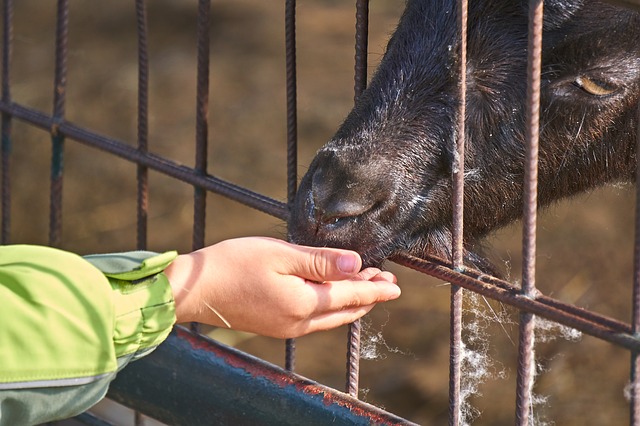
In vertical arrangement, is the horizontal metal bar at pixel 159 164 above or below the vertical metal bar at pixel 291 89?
below

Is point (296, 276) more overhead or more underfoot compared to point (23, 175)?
more overhead

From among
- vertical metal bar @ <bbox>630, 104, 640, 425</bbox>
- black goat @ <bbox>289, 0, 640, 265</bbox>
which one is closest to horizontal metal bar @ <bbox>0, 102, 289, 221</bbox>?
black goat @ <bbox>289, 0, 640, 265</bbox>

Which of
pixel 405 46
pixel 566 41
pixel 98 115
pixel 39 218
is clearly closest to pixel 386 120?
pixel 405 46

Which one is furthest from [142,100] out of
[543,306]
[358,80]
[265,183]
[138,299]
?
[265,183]

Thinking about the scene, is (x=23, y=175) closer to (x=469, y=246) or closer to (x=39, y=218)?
(x=39, y=218)

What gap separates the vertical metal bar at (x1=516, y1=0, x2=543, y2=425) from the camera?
1.79 meters

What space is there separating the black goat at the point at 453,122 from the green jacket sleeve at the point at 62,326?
455 millimetres

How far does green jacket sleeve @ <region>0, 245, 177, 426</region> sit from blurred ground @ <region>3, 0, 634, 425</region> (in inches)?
82.7

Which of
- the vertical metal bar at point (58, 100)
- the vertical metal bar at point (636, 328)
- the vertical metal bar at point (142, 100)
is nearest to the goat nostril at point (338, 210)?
the vertical metal bar at point (636, 328)

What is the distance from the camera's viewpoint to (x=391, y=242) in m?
2.19

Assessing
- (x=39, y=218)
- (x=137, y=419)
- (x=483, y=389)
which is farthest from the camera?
(x=39, y=218)

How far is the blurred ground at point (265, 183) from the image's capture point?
4773 millimetres

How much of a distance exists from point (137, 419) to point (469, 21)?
1.35m

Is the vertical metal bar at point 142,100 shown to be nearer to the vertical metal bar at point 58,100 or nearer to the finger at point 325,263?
the vertical metal bar at point 58,100
